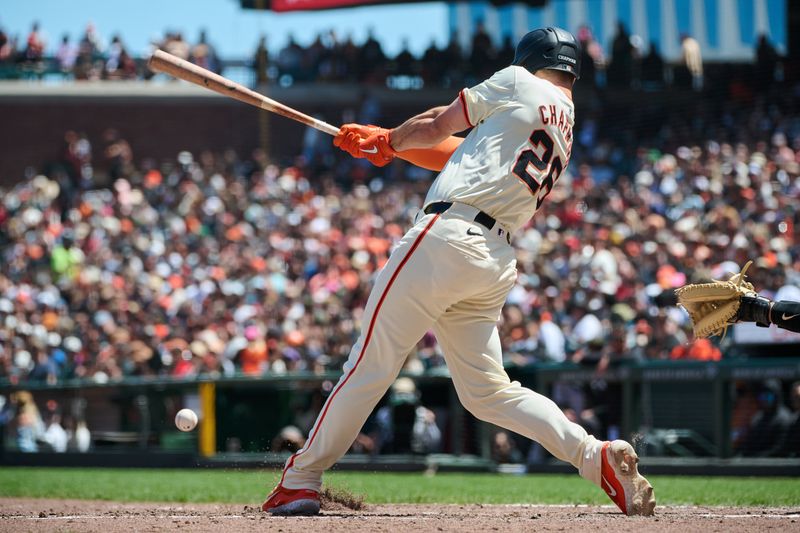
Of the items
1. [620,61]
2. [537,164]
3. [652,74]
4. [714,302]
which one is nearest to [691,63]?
[652,74]

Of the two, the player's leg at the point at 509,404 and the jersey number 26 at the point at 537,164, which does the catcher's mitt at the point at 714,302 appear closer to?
the player's leg at the point at 509,404

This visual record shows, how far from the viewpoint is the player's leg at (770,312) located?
217 inches

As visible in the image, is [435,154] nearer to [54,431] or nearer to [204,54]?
[54,431]

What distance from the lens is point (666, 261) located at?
13.8 metres

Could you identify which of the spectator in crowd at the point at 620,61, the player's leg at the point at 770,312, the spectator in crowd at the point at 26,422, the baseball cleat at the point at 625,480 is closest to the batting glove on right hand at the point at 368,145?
the baseball cleat at the point at 625,480

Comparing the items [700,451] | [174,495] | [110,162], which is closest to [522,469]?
[700,451]

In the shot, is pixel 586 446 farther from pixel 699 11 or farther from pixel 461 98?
pixel 699 11

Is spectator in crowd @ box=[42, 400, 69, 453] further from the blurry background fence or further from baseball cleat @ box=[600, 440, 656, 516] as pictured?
baseball cleat @ box=[600, 440, 656, 516]

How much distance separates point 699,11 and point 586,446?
23492mm

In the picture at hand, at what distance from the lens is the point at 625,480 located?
5152mm

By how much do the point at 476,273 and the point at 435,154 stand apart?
1.00 m

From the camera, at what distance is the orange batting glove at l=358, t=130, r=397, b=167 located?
5.42 m

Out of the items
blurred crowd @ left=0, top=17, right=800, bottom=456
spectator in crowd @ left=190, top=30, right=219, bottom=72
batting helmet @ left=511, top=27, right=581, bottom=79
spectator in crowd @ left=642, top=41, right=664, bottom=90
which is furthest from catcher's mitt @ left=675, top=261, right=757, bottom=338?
spectator in crowd @ left=190, top=30, right=219, bottom=72

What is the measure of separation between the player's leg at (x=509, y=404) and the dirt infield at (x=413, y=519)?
6.5 inches
